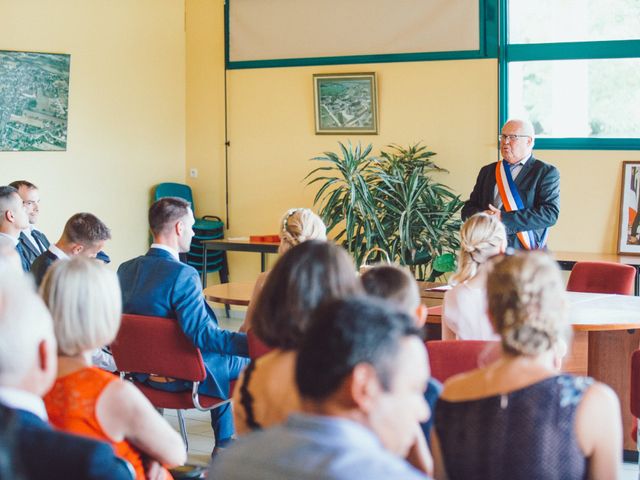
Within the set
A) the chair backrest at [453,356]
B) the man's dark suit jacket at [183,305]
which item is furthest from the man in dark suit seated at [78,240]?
the chair backrest at [453,356]

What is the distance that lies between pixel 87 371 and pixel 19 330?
61cm

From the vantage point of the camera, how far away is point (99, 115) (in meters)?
8.69

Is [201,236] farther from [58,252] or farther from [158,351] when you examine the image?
[158,351]

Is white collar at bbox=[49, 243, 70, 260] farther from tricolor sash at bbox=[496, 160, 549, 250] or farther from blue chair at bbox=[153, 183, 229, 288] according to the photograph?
blue chair at bbox=[153, 183, 229, 288]

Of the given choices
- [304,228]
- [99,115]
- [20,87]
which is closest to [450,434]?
[304,228]

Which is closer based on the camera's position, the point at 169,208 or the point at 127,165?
the point at 169,208

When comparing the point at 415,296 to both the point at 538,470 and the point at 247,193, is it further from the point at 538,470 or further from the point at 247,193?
the point at 247,193

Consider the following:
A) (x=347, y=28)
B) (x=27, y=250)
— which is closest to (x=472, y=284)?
(x=27, y=250)

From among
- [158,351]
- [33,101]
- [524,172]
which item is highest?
[33,101]

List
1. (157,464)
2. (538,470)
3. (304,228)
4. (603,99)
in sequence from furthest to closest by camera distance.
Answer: (603,99) → (304,228) → (157,464) → (538,470)

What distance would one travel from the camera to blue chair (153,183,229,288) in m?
9.13

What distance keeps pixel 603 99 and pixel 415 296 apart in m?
5.57

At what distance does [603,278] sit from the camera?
5.53 m

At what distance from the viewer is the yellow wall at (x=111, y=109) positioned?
8102 mm
